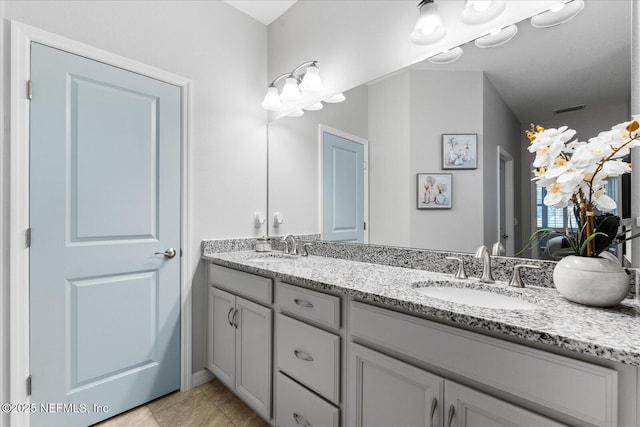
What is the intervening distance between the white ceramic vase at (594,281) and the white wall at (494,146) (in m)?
0.34

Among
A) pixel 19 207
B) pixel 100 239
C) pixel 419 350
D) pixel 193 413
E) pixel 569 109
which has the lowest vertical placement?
pixel 193 413

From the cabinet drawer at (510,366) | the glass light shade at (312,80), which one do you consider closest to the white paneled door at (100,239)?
A: the glass light shade at (312,80)

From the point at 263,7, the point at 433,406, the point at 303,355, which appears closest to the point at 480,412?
the point at 433,406

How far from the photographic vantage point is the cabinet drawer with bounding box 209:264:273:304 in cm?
149

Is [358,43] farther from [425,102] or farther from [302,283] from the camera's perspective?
[302,283]

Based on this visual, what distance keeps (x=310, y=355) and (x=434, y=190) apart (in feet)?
3.17

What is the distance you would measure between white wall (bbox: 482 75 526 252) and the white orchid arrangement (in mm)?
236

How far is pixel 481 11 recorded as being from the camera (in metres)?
1.29

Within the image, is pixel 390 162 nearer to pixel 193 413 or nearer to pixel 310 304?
pixel 310 304

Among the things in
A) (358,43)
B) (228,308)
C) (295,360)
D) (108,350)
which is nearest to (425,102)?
(358,43)

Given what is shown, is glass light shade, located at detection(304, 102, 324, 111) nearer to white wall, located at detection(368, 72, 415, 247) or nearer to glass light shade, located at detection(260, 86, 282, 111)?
glass light shade, located at detection(260, 86, 282, 111)

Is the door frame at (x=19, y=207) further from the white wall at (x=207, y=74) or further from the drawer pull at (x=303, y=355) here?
the drawer pull at (x=303, y=355)

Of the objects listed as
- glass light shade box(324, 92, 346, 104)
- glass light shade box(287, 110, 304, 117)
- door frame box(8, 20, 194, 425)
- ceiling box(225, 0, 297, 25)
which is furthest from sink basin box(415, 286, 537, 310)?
ceiling box(225, 0, 297, 25)

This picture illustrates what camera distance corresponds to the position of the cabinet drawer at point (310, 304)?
118 centimetres
